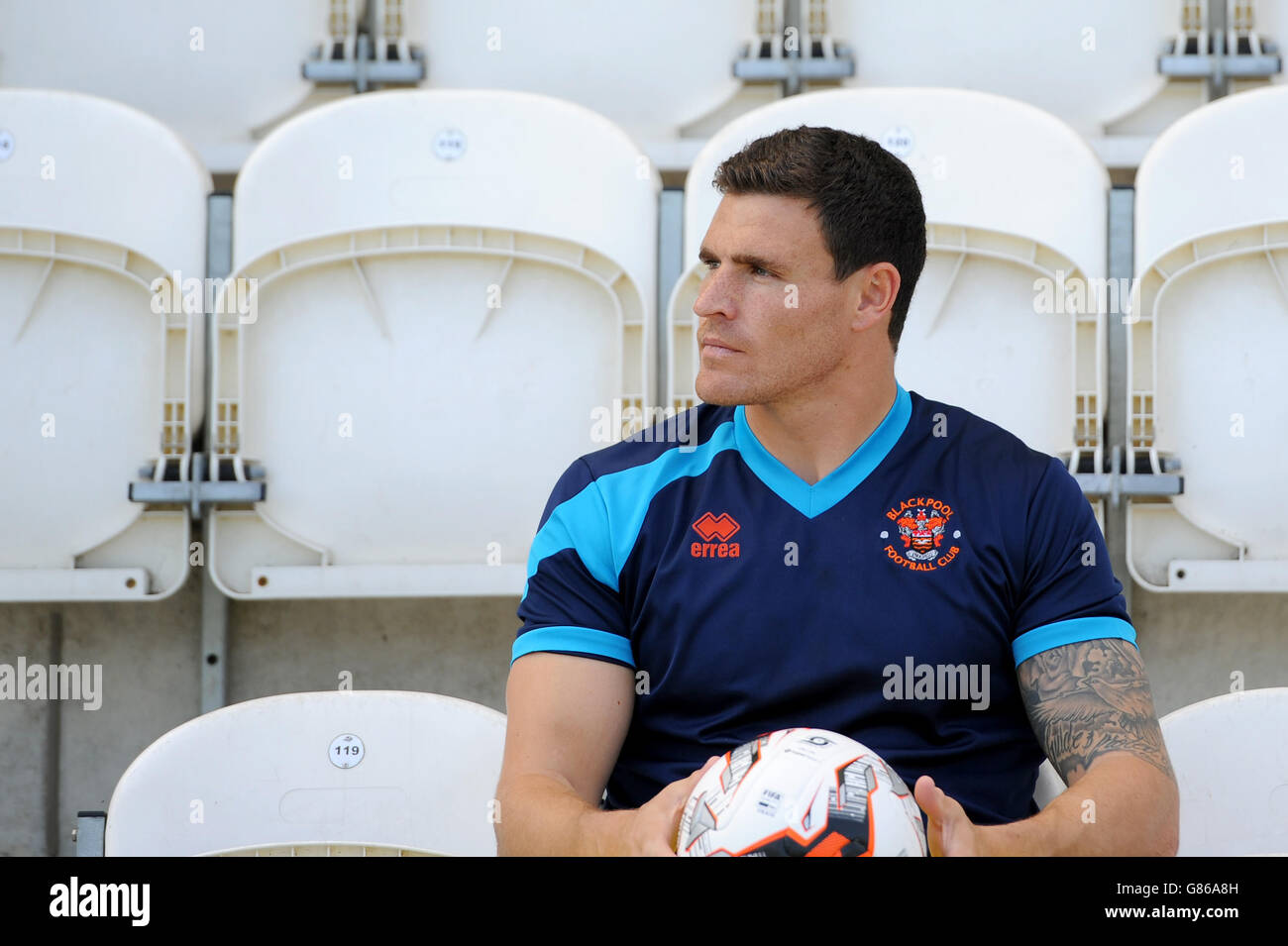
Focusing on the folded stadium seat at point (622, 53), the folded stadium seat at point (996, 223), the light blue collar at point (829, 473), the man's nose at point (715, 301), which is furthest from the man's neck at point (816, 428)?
the folded stadium seat at point (622, 53)

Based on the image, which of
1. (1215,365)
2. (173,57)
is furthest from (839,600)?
(173,57)

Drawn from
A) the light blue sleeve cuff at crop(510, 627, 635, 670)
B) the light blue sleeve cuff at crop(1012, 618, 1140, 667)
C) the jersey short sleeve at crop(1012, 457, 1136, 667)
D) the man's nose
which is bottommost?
the light blue sleeve cuff at crop(510, 627, 635, 670)

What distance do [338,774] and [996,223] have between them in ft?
4.57

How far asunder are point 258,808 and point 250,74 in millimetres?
1703

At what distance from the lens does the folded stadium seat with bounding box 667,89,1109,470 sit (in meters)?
2.21

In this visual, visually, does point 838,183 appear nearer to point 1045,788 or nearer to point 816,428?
point 816,428

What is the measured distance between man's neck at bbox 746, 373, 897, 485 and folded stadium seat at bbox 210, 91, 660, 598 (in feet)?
2.68

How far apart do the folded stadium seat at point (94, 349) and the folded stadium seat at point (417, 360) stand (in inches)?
3.7

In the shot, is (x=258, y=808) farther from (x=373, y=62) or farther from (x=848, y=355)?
(x=373, y=62)

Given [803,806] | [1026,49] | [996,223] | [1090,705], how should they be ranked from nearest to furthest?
[803,806]
[1090,705]
[996,223]
[1026,49]

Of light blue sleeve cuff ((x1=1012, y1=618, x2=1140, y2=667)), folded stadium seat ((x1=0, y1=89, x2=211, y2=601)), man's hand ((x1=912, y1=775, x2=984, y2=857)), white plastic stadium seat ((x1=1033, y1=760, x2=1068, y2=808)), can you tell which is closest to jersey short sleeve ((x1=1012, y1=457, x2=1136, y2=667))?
light blue sleeve cuff ((x1=1012, y1=618, x2=1140, y2=667))

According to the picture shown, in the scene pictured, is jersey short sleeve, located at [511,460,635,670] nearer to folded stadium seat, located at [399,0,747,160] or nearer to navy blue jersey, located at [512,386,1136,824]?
navy blue jersey, located at [512,386,1136,824]

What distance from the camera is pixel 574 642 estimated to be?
51.7 inches
